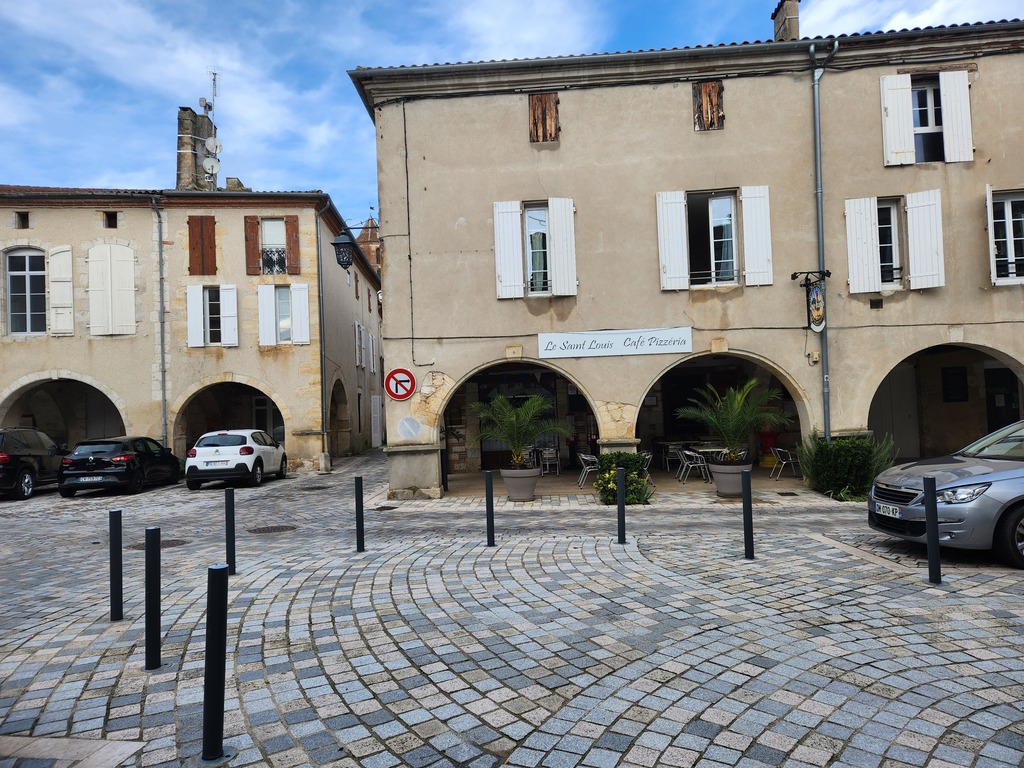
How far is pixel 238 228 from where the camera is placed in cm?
1953

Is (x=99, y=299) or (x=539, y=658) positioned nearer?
(x=539, y=658)

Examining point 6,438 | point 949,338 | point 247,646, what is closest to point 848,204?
point 949,338

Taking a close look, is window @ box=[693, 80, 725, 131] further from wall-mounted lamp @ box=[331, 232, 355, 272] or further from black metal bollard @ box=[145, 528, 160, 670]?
black metal bollard @ box=[145, 528, 160, 670]

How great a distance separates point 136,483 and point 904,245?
17.3m

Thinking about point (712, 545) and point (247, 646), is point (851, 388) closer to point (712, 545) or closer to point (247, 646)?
point (712, 545)

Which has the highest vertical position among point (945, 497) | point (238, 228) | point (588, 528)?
point (238, 228)

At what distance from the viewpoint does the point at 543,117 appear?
12.6 m

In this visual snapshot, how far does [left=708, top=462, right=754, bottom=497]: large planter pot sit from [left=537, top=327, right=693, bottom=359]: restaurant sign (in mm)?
2331

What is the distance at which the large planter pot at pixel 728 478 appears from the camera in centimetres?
1153

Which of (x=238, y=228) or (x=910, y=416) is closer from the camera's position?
(x=910, y=416)

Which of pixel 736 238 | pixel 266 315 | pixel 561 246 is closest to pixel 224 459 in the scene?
pixel 266 315

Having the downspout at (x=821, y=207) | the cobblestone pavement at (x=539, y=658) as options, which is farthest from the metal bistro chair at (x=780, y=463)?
the cobblestone pavement at (x=539, y=658)

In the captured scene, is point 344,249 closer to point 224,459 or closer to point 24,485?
point 224,459

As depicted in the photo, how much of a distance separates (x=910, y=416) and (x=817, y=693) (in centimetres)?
1527
